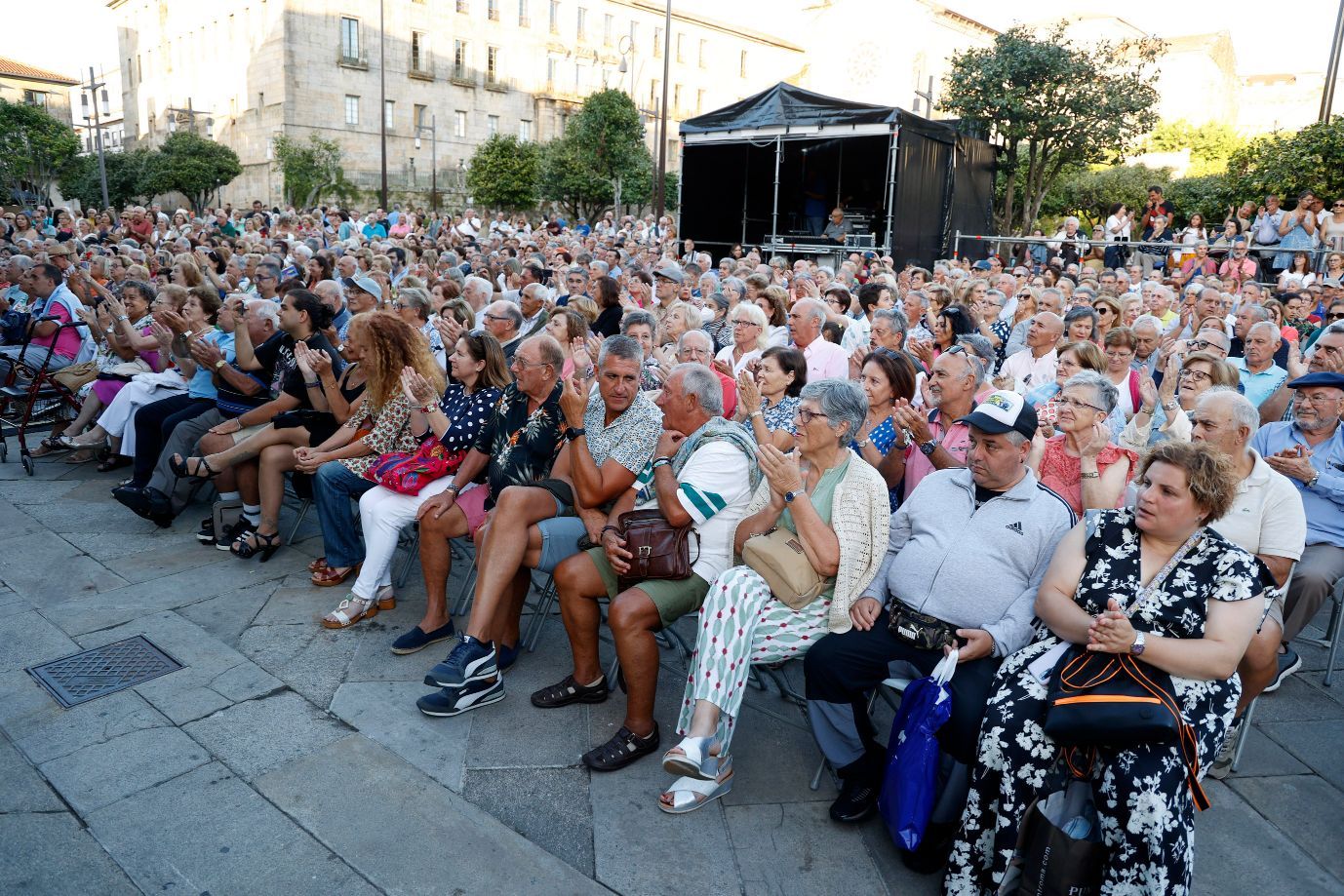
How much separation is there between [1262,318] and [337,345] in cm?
676

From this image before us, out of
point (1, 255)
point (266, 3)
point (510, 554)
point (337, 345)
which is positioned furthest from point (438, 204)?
point (510, 554)

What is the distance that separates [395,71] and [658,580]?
49.8m

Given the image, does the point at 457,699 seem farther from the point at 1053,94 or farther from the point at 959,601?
the point at 1053,94

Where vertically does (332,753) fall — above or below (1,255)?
below

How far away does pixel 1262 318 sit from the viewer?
6535mm

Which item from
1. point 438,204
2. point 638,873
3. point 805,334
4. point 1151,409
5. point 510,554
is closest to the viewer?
point 638,873

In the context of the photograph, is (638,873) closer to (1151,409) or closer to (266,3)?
(1151,409)

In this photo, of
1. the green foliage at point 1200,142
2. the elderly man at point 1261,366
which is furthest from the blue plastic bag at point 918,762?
the green foliage at point 1200,142

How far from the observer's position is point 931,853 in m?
2.80

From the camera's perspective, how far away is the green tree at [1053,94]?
20.9 m

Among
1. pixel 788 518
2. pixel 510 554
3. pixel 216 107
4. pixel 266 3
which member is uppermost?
pixel 266 3

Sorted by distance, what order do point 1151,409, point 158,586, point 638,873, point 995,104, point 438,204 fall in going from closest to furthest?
point 638,873 → point 1151,409 → point 158,586 → point 995,104 → point 438,204

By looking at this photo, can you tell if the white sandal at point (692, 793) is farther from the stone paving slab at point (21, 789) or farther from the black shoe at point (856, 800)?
the stone paving slab at point (21, 789)

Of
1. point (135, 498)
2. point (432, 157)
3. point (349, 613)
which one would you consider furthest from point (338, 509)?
point (432, 157)
